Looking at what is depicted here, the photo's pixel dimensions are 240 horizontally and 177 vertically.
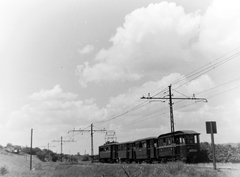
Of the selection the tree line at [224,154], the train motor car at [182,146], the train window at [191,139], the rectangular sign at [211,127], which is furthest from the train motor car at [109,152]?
the rectangular sign at [211,127]

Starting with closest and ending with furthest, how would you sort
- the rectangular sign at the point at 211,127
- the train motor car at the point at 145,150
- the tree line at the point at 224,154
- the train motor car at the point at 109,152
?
the rectangular sign at the point at 211,127 → the tree line at the point at 224,154 → the train motor car at the point at 145,150 → the train motor car at the point at 109,152

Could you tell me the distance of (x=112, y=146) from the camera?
4494cm

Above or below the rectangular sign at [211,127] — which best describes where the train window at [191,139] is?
below

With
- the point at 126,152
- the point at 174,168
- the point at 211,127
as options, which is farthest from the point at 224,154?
the point at 211,127

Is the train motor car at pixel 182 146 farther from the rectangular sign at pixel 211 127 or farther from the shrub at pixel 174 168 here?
the rectangular sign at pixel 211 127

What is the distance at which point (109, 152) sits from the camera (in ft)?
151

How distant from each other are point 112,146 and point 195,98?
20597 mm

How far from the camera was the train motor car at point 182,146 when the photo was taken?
26656 mm

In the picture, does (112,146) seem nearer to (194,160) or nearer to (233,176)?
(194,160)

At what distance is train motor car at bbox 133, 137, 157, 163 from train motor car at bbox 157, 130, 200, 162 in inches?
107

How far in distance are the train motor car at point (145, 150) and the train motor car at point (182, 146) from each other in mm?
2709

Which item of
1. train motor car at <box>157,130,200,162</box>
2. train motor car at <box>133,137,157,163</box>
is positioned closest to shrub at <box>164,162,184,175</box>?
train motor car at <box>157,130,200,162</box>

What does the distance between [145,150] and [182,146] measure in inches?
290

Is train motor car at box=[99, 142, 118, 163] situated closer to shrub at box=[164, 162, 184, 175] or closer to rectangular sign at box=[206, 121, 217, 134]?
shrub at box=[164, 162, 184, 175]
